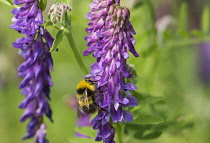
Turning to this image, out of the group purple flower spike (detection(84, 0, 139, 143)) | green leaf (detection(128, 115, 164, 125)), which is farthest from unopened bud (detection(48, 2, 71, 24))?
green leaf (detection(128, 115, 164, 125))

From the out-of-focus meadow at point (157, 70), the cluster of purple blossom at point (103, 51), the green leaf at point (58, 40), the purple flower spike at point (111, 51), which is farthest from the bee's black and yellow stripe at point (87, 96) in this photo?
the out-of-focus meadow at point (157, 70)

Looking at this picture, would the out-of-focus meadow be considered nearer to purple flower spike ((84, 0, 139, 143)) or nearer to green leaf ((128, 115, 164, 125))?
green leaf ((128, 115, 164, 125))

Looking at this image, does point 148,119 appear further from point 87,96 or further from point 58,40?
point 58,40

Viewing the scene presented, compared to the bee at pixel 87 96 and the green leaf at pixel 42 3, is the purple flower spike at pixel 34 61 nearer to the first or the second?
the green leaf at pixel 42 3

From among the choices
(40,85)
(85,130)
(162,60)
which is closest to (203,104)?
(162,60)

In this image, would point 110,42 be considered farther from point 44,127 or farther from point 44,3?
point 44,127

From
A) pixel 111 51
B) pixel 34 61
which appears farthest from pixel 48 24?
pixel 111 51
